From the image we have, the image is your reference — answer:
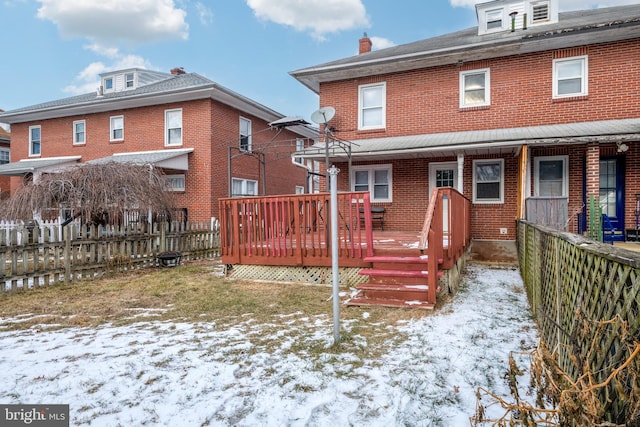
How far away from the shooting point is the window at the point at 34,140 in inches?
749

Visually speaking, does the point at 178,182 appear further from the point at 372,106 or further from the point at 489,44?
the point at 489,44

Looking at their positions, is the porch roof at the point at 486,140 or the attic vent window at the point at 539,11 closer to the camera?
the porch roof at the point at 486,140

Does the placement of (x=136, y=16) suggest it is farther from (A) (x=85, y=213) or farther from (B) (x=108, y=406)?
(B) (x=108, y=406)

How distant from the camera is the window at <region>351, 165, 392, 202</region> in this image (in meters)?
12.5

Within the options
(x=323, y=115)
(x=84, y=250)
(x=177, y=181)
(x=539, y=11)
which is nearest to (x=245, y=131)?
(x=177, y=181)

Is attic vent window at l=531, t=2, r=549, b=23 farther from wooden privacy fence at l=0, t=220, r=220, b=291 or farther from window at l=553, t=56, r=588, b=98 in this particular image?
wooden privacy fence at l=0, t=220, r=220, b=291

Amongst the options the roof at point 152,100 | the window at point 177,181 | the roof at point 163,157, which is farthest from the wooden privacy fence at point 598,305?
the window at point 177,181

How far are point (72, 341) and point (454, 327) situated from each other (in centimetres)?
441

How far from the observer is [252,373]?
11.0 ft

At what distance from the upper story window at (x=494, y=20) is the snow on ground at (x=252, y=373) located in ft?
36.7

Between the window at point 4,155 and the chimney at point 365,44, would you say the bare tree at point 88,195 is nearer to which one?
the chimney at point 365,44

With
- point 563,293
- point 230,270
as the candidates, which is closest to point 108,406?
point 563,293

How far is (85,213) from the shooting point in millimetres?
9734

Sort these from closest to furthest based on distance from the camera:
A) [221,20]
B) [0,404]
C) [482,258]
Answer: [0,404] < [482,258] < [221,20]
